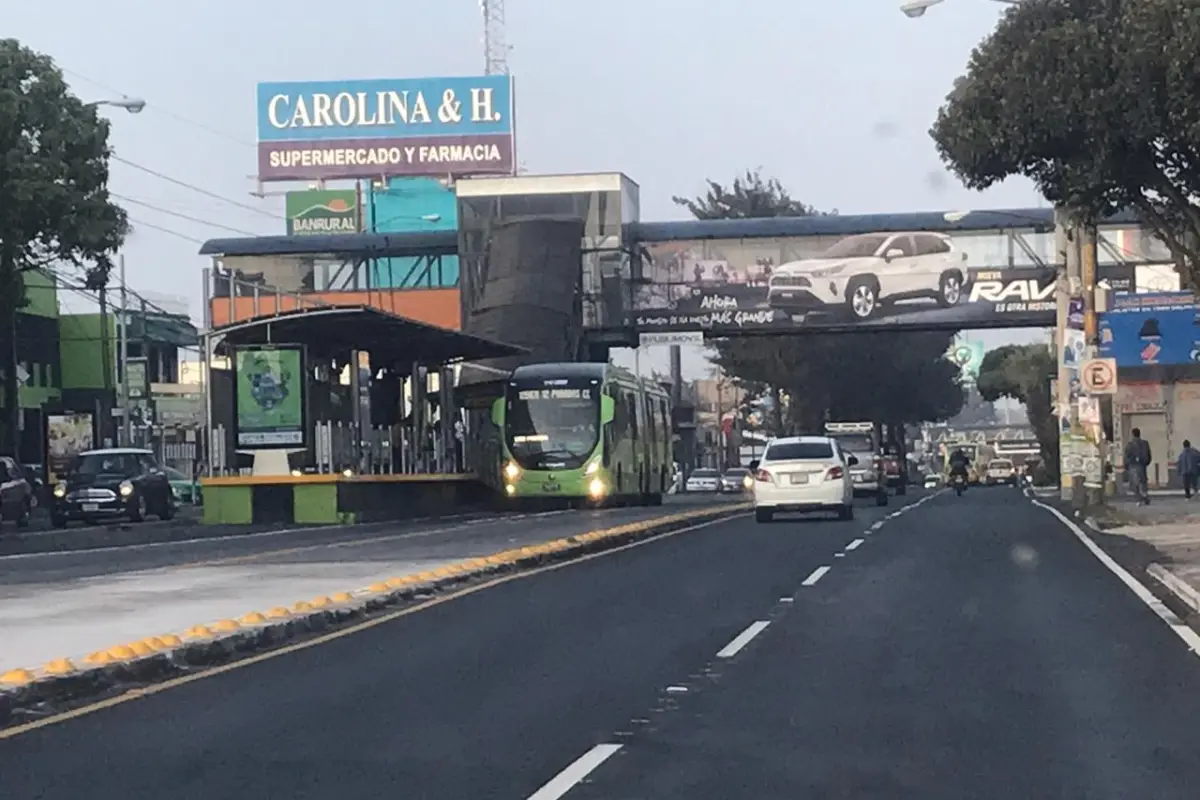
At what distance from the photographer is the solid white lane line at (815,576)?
2173cm

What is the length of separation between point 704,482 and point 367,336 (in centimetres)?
4697

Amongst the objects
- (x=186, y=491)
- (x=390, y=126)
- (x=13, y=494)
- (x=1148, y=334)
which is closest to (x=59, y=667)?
(x=13, y=494)

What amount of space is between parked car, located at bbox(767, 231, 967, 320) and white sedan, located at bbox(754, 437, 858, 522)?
90.1 ft

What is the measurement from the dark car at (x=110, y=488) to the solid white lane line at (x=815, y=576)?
25.4 m

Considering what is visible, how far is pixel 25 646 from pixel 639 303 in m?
50.1

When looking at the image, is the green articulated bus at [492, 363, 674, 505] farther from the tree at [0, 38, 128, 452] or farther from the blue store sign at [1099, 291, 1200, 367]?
the blue store sign at [1099, 291, 1200, 367]

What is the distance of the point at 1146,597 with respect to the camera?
19297 mm

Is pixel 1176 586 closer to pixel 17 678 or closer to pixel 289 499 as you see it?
pixel 17 678

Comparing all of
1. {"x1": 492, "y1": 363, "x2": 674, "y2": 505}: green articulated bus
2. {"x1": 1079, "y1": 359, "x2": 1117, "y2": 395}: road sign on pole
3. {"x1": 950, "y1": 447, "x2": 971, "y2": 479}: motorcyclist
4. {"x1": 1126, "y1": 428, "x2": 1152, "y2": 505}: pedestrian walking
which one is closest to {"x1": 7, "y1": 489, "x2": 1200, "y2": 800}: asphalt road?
{"x1": 1079, "y1": 359, "x2": 1117, "y2": 395}: road sign on pole

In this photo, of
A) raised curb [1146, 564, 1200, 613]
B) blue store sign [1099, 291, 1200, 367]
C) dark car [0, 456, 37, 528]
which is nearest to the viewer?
raised curb [1146, 564, 1200, 613]

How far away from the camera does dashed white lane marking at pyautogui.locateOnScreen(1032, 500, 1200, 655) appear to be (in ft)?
51.1

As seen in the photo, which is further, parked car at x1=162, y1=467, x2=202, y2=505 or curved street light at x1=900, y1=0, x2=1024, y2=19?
parked car at x1=162, y1=467, x2=202, y2=505

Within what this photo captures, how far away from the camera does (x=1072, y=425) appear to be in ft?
136

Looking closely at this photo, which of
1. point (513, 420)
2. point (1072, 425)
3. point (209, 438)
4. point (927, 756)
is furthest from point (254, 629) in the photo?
point (513, 420)
